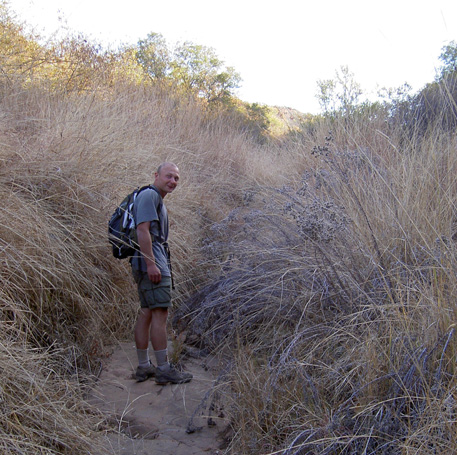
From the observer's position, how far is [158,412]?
3434 millimetres

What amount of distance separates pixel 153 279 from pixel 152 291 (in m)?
0.12

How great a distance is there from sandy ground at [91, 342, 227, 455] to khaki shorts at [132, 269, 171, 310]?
628 mm

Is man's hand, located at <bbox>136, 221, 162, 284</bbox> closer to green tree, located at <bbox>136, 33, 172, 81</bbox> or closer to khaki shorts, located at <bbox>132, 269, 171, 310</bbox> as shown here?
khaki shorts, located at <bbox>132, 269, 171, 310</bbox>

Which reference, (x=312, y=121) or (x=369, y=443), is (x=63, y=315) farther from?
(x=312, y=121)

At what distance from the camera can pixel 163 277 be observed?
12.8ft

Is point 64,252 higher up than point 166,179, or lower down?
lower down

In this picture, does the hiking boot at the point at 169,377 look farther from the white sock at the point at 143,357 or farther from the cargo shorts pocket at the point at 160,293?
the cargo shorts pocket at the point at 160,293

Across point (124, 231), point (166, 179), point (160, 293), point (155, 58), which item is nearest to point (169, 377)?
point (160, 293)

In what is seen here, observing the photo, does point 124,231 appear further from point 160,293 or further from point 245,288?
point 245,288

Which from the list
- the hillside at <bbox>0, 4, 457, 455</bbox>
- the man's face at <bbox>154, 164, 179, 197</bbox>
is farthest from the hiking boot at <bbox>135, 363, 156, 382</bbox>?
the man's face at <bbox>154, 164, 179, 197</bbox>

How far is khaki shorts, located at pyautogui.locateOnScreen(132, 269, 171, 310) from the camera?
12.7ft

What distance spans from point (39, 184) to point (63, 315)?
1.20 meters

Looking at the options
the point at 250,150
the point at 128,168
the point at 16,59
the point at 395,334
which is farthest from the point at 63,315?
the point at 250,150

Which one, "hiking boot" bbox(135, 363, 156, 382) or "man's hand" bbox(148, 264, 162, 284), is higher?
"man's hand" bbox(148, 264, 162, 284)
